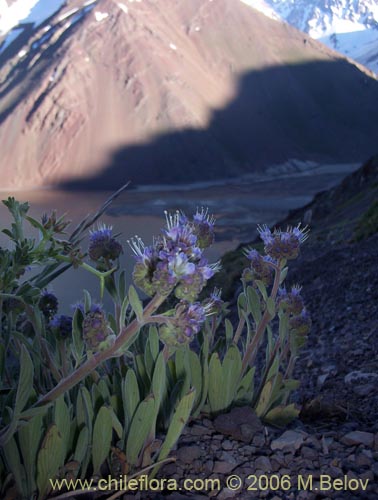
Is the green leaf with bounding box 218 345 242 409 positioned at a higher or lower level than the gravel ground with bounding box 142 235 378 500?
higher

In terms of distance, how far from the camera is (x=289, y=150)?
78.1 metres

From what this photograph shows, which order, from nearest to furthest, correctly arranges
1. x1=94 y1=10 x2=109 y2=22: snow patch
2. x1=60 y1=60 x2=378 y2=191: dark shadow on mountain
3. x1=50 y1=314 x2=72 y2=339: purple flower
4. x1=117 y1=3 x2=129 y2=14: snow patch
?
1. x1=50 y1=314 x2=72 y2=339: purple flower
2. x1=60 y1=60 x2=378 y2=191: dark shadow on mountain
3. x1=94 y1=10 x2=109 y2=22: snow patch
4. x1=117 y1=3 x2=129 y2=14: snow patch

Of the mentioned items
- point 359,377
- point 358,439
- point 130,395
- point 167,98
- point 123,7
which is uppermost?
point 123,7

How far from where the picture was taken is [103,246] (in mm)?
1939

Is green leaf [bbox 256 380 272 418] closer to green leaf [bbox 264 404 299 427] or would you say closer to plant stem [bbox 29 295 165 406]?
green leaf [bbox 264 404 299 427]

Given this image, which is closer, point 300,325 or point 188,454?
point 188,454

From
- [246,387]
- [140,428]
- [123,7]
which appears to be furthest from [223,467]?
[123,7]

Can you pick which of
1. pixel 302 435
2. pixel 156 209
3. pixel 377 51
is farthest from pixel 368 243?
pixel 377 51

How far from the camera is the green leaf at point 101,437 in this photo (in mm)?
1574

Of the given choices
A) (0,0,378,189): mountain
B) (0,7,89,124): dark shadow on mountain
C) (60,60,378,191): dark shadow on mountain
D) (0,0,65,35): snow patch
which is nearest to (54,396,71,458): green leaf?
(60,60,378,191): dark shadow on mountain

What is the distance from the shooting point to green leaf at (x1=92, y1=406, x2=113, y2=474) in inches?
62.0

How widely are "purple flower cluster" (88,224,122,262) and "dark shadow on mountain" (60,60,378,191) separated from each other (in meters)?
64.9

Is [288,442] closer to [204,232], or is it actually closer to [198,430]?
[198,430]

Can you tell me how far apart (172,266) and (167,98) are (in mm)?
73849
